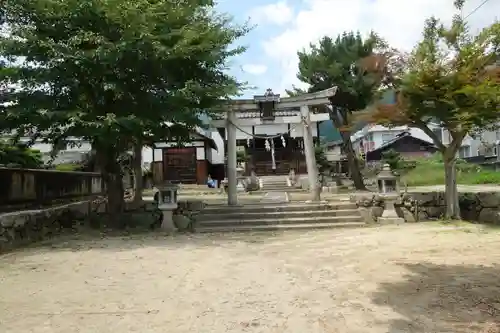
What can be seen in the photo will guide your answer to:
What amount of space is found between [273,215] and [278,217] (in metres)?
0.18

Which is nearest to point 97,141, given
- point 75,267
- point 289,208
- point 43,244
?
point 43,244

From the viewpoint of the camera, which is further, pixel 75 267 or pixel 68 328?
pixel 75 267

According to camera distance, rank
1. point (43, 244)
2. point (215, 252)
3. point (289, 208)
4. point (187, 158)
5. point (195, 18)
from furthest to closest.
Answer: point (187, 158) < point (289, 208) < point (195, 18) < point (43, 244) < point (215, 252)

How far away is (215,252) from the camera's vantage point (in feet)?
29.6

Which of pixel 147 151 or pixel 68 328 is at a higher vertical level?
pixel 147 151

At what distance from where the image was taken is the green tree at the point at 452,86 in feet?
34.9

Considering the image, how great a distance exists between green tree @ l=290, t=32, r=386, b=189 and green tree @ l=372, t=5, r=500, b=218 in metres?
10.3

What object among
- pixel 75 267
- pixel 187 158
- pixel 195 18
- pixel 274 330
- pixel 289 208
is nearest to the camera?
pixel 274 330

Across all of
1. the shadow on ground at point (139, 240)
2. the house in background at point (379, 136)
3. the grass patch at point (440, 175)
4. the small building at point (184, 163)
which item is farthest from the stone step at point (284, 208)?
the house in background at point (379, 136)

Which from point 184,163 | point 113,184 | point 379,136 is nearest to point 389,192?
point 113,184

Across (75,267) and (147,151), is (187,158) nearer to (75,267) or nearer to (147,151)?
(147,151)

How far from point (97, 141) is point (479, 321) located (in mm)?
10005

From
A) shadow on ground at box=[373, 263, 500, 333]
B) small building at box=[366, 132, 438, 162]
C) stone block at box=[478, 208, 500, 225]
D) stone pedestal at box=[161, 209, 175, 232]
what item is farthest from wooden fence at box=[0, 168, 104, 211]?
small building at box=[366, 132, 438, 162]

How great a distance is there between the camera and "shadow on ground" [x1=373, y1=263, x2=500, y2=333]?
430 centimetres
